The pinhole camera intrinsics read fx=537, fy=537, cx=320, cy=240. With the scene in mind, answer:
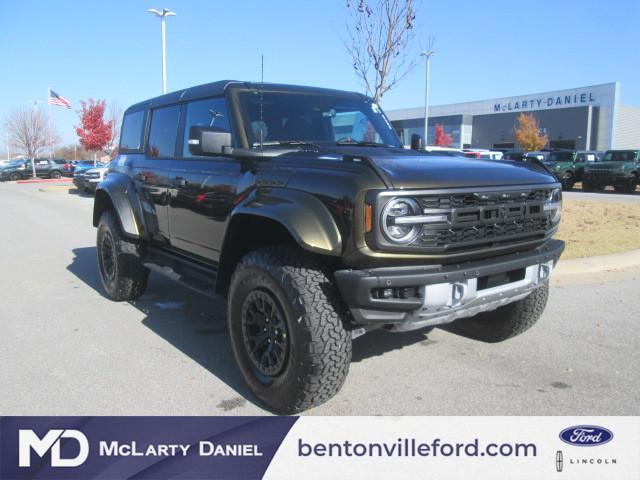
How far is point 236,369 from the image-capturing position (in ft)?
12.8

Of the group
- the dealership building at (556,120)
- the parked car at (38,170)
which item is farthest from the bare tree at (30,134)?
the dealership building at (556,120)

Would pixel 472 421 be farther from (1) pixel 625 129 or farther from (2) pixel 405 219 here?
(1) pixel 625 129

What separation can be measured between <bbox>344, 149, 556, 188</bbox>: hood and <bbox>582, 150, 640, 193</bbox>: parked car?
20.0 metres

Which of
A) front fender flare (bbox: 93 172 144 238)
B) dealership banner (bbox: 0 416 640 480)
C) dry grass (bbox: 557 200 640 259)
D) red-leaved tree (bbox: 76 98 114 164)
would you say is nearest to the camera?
dealership banner (bbox: 0 416 640 480)

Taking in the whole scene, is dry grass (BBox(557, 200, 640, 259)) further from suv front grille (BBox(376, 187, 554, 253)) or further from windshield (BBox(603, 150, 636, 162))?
windshield (BBox(603, 150, 636, 162))

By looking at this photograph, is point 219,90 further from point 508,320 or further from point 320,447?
point 508,320

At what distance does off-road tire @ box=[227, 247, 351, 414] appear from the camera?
2.91 meters

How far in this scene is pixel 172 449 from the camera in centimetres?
287

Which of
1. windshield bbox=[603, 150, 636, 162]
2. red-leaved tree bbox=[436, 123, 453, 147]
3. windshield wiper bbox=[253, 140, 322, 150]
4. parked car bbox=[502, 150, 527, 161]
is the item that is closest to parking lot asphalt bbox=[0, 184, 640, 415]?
parked car bbox=[502, 150, 527, 161]

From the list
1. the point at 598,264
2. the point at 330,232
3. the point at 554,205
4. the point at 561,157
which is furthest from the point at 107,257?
the point at 561,157

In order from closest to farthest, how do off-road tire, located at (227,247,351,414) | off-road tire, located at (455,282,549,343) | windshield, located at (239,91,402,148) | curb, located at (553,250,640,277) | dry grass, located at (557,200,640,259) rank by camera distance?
off-road tire, located at (227,247,351,414) < windshield, located at (239,91,402,148) < off-road tire, located at (455,282,549,343) < curb, located at (553,250,640,277) < dry grass, located at (557,200,640,259)

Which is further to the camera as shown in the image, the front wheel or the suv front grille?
the front wheel

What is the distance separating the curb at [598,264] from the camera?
6.53 meters

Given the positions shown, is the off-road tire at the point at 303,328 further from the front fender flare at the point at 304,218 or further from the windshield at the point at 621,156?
the windshield at the point at 621,156
